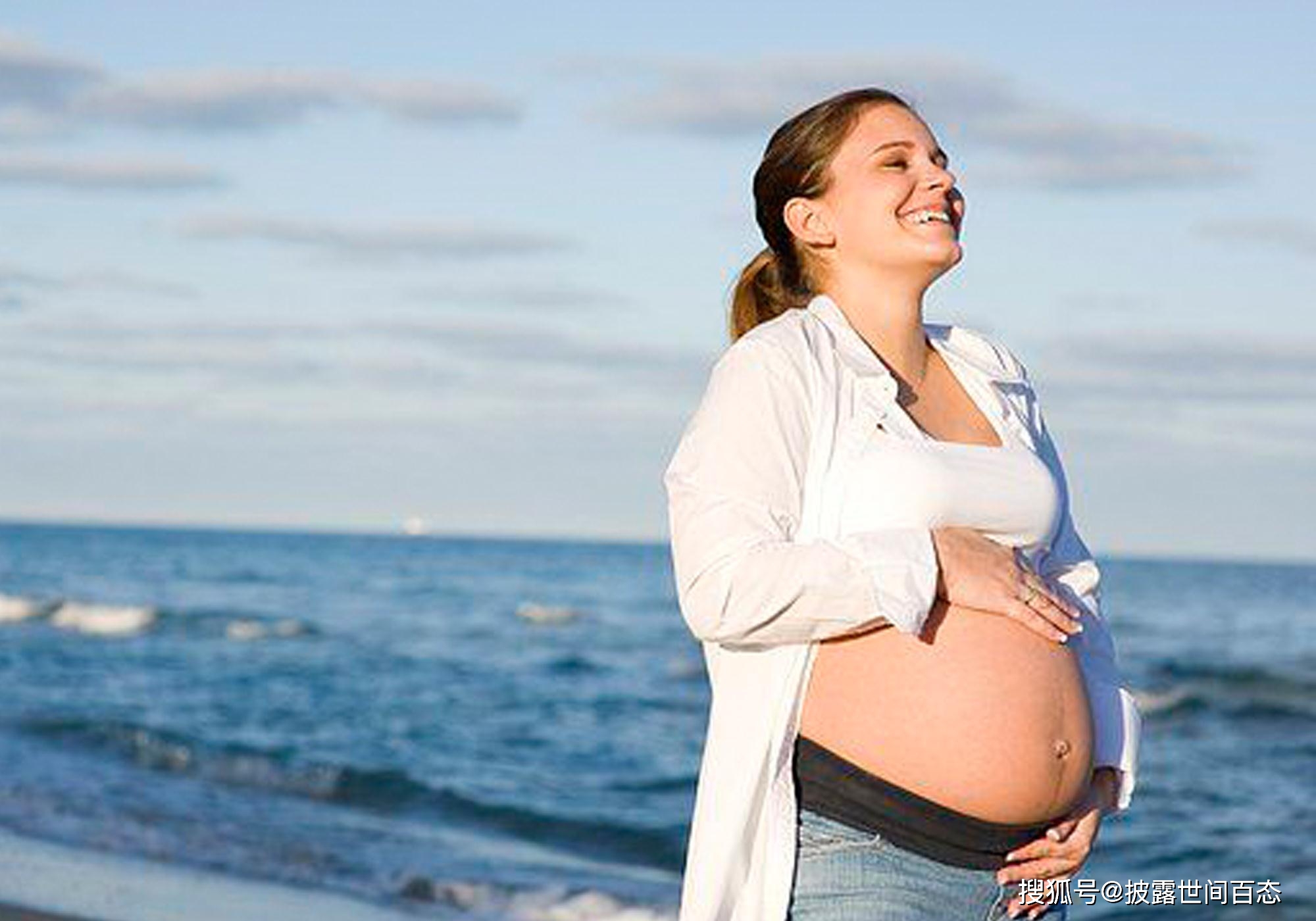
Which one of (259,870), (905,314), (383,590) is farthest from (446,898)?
(383,590)

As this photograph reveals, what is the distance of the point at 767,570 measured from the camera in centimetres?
312

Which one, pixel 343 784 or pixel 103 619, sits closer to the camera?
pixel 343 784

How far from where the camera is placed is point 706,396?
3311 millimetres

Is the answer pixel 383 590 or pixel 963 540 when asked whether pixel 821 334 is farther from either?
pixel 383 590

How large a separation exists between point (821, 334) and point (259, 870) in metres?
7.25

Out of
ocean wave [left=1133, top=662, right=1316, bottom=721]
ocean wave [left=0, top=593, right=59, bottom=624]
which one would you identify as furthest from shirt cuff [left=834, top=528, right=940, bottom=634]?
ocean wave [left=0, top=593, right=59, bottom=624]

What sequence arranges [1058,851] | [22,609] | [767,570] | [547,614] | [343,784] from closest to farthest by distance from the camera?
[767,570], [1058,851], [343,784], [547,614], [22,609]

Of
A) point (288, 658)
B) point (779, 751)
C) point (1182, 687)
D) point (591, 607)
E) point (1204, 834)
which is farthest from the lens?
point (591, 607)

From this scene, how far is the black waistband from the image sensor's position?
3.26 meters

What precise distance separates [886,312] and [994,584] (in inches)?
18.6

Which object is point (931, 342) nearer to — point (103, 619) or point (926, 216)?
point (926, 216)

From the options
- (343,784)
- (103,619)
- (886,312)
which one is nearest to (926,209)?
(886,312)

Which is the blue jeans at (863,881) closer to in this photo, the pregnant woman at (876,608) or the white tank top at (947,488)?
the pregnant woman at (876,608)

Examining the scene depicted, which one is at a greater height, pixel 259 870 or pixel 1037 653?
pixel 1037 653
